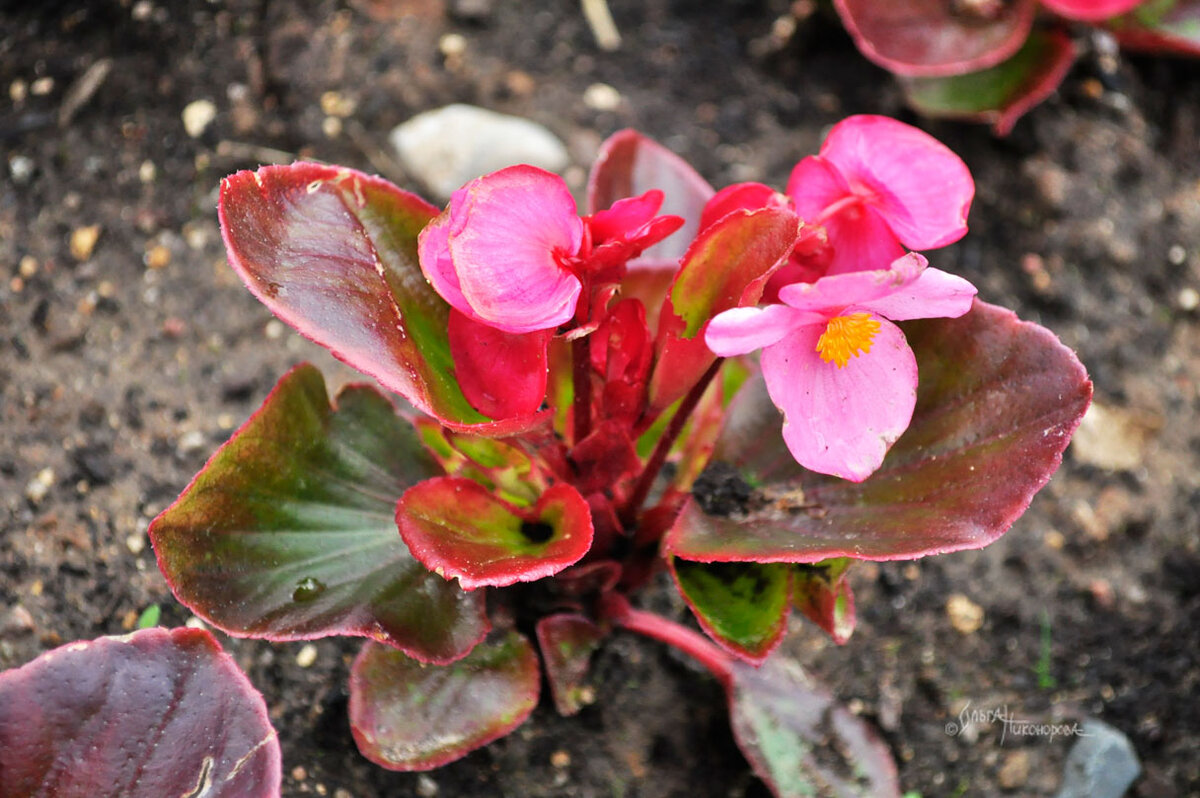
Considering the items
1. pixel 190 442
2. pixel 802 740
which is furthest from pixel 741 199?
pixel 190 442

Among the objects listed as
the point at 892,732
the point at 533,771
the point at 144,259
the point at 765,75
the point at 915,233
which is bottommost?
the point at 892,732

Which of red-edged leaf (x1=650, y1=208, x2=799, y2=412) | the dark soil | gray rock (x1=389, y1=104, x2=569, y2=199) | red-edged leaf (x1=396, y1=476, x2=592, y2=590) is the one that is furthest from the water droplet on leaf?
gray rock (x1=389, y1=104, x2=569, y2=199)

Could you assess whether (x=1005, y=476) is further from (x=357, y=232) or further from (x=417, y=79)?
(x=417, y=79)

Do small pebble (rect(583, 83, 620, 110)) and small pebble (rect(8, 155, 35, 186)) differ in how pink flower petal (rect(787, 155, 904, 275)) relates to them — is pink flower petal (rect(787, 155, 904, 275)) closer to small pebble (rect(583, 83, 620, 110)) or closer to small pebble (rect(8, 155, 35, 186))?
small pebble (rect(583, 83, 620, 110))

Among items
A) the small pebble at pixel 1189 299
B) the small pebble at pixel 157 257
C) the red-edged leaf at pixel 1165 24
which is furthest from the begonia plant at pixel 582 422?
the red-edged leaf at pixel 1165 24

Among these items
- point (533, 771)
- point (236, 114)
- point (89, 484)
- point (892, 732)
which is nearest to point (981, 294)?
point (892, 732)

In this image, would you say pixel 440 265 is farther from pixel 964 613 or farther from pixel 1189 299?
pixel 1189 299
